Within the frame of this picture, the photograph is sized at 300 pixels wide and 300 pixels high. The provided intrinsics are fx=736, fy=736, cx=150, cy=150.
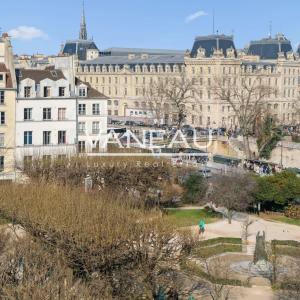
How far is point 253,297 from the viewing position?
3309 cm

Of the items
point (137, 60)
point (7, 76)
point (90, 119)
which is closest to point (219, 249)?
point (90, 119)

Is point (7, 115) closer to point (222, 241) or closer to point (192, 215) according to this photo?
point (192, 215)

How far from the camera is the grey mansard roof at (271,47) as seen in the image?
134125mm

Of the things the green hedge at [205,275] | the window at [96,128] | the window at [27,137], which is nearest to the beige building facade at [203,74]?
the window at [96,128]

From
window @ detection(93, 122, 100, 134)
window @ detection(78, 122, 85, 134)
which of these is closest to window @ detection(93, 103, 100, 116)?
window @ detection(93, 122, 100, 134)

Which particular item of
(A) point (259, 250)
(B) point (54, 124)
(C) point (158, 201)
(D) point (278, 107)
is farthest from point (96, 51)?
(A) point (259, 250)

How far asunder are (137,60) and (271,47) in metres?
24.7

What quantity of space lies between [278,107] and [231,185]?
8093 cm

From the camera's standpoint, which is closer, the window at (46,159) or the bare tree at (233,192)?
the bare tree at (233,192)

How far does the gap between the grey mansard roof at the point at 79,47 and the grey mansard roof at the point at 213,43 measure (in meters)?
31.6

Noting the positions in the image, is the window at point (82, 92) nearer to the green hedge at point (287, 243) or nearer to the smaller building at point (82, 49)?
the green hedge at point (287, 243)

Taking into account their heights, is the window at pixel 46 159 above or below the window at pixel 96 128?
below

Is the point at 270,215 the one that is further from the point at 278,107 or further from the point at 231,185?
the point at 278,107

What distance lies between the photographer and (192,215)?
172ft
